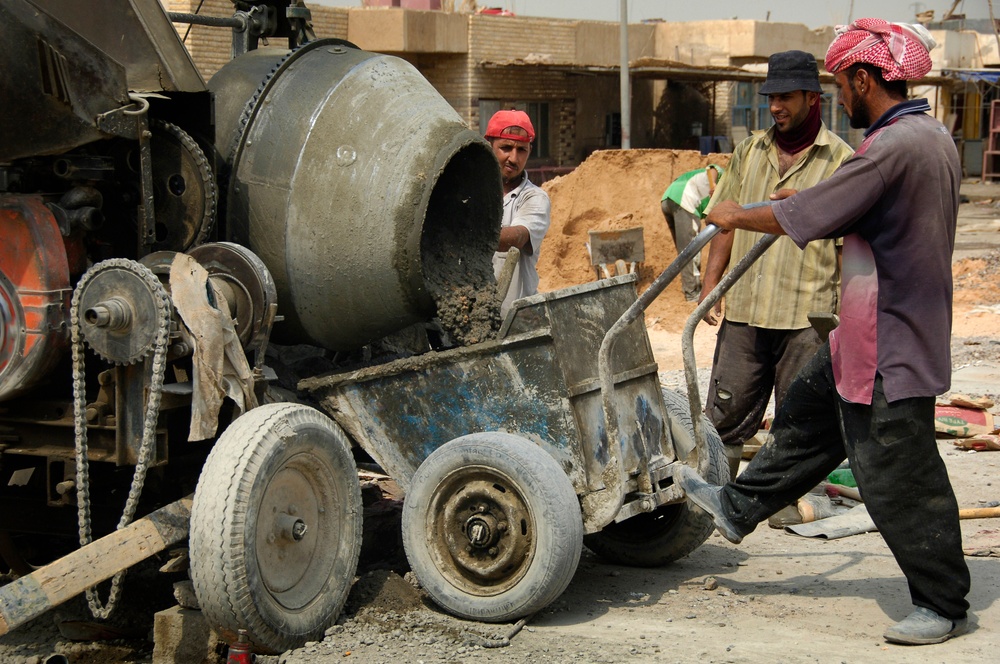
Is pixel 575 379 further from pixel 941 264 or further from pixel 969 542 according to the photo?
pixel 969 542

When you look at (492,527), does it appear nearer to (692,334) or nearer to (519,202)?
(692,334)

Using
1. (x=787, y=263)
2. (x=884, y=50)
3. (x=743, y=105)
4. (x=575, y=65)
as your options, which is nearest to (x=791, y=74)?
(x=787, y=263)

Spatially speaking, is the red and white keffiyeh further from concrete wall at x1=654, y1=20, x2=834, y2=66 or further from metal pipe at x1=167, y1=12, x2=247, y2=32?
concrete wall at x1=654, y1=20, x2=834, y2=66

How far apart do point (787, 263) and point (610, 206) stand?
9921 millimetres

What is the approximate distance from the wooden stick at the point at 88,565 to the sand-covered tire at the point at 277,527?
19 cm

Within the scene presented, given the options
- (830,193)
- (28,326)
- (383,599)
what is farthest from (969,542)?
Result: (28,326)

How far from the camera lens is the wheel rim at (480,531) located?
406 centimetres

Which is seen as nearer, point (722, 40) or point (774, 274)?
point (774, 274)

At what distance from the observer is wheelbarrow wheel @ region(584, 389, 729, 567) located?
469 cm

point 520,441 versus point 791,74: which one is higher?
point 791,74

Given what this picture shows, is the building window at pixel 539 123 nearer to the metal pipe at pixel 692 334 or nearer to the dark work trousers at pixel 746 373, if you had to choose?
the dark work trousers at pixel 746 373

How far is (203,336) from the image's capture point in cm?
400

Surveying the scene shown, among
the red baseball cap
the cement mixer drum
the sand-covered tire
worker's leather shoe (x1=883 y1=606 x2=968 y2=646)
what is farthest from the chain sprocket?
worker's leather shoe (x1=883 y1=606 x2=968 y2=646)

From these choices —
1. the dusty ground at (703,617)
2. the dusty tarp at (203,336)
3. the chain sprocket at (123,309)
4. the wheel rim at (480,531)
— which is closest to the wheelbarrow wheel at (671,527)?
the dusty ground at (703,617)
